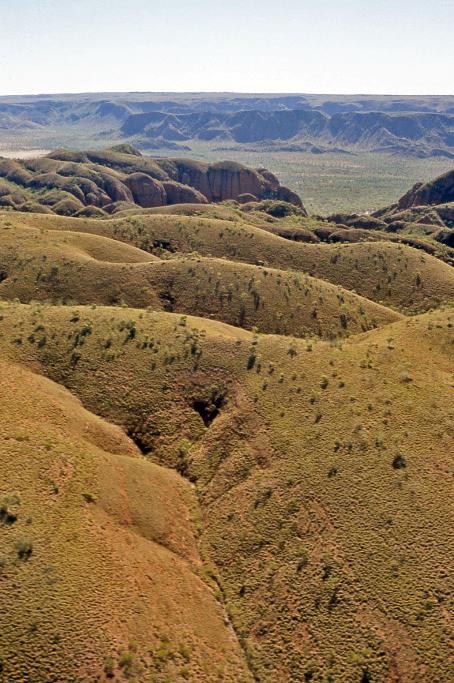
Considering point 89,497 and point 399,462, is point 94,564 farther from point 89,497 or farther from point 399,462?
point 399,462

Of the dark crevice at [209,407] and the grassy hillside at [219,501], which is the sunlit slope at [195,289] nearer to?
the grassy hillside at [219,501]

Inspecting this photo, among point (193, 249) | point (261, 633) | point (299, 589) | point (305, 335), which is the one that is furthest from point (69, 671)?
point (193, 249)

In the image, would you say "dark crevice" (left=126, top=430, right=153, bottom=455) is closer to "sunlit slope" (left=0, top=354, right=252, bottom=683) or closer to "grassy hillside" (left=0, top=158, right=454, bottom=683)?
"grassy hillside" (left=0, top=158, right=454, bottom=683)

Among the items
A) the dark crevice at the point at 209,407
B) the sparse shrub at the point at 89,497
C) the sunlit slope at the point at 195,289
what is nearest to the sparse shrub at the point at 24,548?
the sparse shrub at the point at 89,497

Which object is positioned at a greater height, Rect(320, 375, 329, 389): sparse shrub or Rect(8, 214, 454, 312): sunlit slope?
Rect(8, 214, 454, 312): sunlit slope

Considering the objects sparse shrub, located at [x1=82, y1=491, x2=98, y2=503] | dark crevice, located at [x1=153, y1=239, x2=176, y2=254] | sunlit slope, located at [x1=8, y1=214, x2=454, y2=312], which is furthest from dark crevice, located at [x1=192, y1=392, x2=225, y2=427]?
dark crevice, located at [x1=153, y1=239, x2=176, y2=254]

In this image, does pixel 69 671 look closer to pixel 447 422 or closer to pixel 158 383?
pixel 158 383
